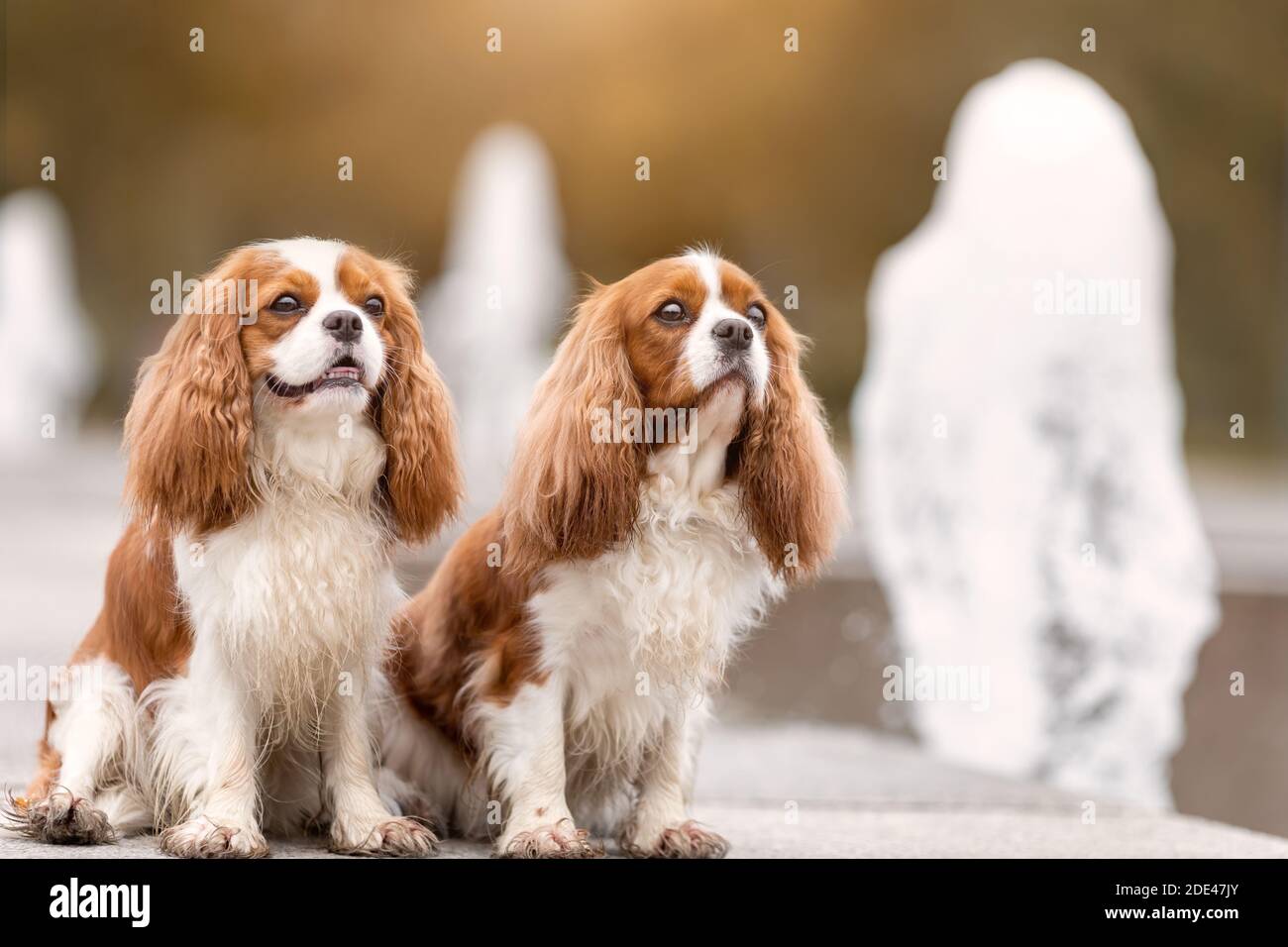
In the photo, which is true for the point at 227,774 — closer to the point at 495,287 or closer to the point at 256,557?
the point at 256,557

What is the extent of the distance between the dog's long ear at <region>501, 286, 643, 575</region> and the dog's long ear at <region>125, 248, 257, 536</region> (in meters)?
0.62

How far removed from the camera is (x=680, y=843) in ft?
10.4

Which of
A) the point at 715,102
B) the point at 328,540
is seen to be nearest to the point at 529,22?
the point at 715,102

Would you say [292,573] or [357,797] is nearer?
[292,573]

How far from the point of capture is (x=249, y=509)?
9.62 ft

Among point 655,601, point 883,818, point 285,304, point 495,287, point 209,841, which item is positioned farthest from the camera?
point 495,287

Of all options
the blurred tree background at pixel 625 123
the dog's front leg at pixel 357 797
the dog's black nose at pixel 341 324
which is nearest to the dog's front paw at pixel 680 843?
the dog's front leg at pixel 357 797

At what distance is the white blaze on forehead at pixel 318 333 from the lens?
2.87 metres

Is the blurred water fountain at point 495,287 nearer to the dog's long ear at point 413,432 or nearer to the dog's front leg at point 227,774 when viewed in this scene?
the dog's long ear at point 413,432

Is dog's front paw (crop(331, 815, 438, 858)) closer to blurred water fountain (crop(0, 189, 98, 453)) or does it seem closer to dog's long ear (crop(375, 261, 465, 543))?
dog's long ear (crop(375, 261, 465, 543))

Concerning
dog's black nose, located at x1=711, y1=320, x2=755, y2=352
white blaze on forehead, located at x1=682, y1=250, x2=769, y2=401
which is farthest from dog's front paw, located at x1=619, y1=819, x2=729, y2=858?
dog's black nose, located at x1=711, y1=320, x2=755, y2=352

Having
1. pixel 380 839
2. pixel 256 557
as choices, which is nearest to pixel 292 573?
pixel 256 557

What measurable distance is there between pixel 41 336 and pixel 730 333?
5.02 meters
